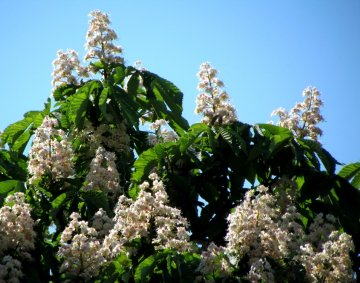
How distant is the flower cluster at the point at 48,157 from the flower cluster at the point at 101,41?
1.49 meters

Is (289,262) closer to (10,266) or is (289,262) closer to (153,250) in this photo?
(153,250)

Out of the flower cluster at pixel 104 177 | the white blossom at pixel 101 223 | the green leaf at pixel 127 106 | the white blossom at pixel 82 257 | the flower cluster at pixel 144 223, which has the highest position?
the green leaf at pixel 127 106

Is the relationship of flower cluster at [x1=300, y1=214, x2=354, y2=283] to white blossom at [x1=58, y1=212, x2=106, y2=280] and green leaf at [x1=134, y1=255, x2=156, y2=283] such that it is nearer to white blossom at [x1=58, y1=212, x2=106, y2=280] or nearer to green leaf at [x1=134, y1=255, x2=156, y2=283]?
green leaf at [x1=134, y1=255, x2=156, y2=283]

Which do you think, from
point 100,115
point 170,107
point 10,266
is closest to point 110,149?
point 100,115

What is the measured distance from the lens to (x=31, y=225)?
16.1 feet

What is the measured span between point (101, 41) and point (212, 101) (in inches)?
52.6

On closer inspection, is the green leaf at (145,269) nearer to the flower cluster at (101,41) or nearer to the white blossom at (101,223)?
the white blossom at (101,223)

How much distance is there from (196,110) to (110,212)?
4.46 feet

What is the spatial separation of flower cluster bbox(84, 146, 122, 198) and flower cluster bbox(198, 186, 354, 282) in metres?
1.37

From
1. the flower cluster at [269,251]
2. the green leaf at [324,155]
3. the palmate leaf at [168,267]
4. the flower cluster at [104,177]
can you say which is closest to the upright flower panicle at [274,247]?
the flower cluster at [269,251]

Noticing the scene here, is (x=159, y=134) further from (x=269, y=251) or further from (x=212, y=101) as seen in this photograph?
(x=269, y=251)

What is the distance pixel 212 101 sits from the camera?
21.5 feet

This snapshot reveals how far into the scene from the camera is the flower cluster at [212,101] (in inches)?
251

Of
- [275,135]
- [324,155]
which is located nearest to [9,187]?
[275,135]
